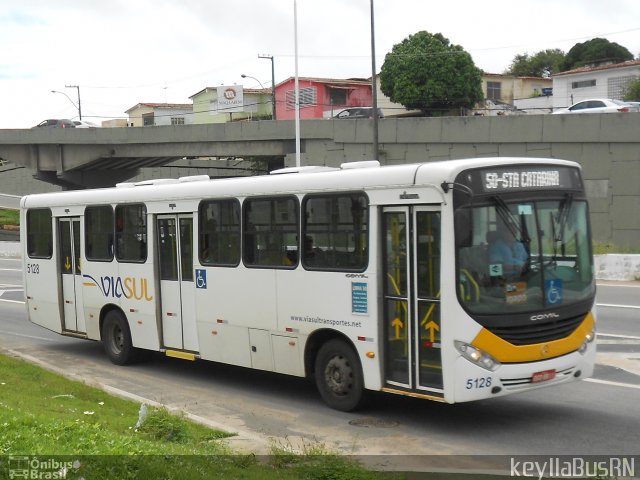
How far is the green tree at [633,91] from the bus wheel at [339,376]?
208 feet

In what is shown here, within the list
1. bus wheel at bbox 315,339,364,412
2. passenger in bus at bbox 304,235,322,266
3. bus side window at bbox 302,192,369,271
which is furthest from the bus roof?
bus wheel at bbox 315,339,364,412

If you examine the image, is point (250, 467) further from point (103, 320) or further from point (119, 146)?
point (119, 146)

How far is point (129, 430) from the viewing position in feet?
29.7

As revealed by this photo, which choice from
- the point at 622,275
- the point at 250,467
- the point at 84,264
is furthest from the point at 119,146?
the point at 250,467

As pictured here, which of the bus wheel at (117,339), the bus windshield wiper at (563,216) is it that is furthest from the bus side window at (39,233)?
the bus windshield wiper at (563,216)

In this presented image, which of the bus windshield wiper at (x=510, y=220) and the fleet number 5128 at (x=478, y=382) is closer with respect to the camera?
the fleet number 5128 at (x=478, y=382)

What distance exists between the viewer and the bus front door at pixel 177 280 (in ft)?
43.4

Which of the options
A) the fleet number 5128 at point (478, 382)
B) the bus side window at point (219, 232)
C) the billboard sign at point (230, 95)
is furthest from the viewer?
the billboard sign at point (230, 95)

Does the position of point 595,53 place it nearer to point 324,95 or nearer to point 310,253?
point 324,95

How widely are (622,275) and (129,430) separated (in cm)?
1950

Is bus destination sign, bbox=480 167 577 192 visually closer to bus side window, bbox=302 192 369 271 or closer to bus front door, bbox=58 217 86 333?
bus side window, bbox=302 192 369 271

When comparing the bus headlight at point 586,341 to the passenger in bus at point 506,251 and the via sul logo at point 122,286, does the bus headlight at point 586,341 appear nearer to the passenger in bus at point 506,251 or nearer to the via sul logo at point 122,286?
the passenger in bus at point 506,251

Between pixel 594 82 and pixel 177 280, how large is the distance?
70790 mm

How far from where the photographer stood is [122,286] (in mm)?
14727
